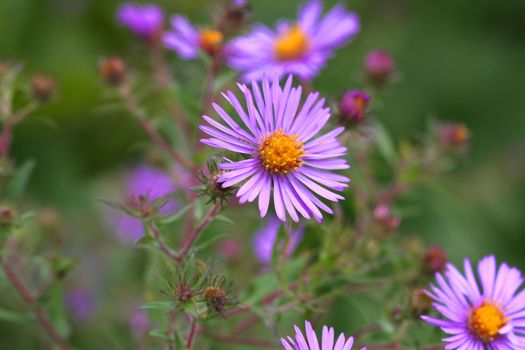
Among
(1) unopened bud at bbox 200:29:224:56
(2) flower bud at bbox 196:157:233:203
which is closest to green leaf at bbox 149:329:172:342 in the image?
(2) flower bud at bbox 196:157:233:203

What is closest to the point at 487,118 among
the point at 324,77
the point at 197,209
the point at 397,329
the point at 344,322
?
the point at 324,77

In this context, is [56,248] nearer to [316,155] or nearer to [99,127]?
[316,155]

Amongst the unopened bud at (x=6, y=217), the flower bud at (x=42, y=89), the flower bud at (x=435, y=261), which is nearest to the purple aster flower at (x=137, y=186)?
the flower bud at (x=42, y=89)

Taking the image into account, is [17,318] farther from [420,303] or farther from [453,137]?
[453,137]

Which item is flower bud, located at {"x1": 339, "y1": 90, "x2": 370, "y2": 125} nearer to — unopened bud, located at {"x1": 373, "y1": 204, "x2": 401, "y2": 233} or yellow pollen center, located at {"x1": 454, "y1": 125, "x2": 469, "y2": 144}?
unopened bud, located at {"x1": 373, "y1": 204, "x2": 401, "y2": 233}

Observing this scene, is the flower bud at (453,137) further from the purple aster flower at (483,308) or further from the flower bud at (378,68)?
the purple aster flower at (483,308)

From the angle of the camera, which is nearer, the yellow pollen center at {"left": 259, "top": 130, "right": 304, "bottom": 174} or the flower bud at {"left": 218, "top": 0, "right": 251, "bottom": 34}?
the yellow pollen center at {"left": 259, "top": 130, "right": 304, "bottom": 174}
